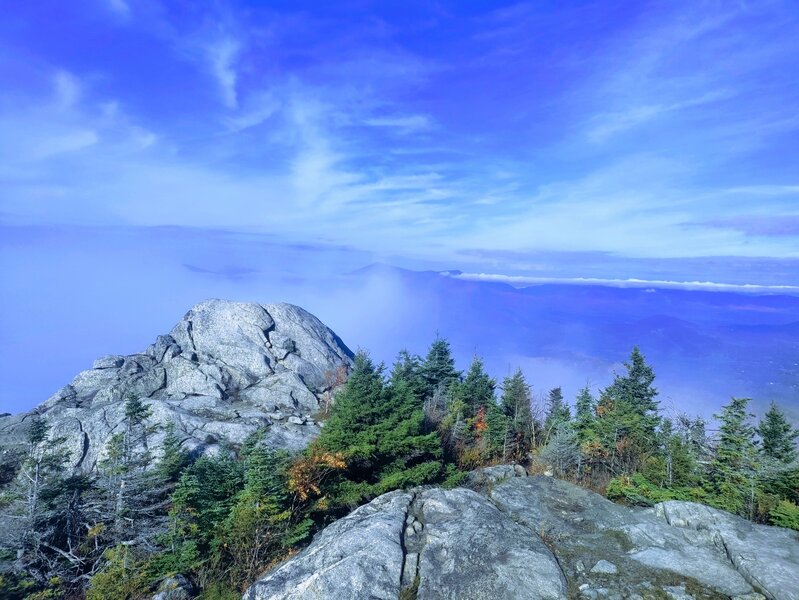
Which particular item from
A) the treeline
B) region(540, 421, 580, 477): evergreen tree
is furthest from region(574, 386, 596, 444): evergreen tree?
region(540, 421, 580, 477): evergreen tree

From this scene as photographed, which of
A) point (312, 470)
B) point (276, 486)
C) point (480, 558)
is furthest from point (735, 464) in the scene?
point (276, 486)

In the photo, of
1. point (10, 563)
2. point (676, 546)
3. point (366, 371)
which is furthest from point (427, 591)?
point (10, 563)

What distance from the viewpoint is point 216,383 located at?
34688 millimetres

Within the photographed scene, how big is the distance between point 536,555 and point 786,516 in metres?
7.67

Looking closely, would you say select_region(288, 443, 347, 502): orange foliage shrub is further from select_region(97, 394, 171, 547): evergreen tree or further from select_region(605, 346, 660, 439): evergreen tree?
select_region(605, 346, 660, 439): evergreen tree

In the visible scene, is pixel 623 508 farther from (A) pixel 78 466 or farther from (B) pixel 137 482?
(A) pixel 78 466

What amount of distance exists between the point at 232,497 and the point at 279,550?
2.82m

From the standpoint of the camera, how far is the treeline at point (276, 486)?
1370 cm

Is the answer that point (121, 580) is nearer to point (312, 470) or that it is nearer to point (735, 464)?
point (312, 470)

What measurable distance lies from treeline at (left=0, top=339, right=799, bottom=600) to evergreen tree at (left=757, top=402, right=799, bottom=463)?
0.05 meters

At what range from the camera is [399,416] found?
802 inches

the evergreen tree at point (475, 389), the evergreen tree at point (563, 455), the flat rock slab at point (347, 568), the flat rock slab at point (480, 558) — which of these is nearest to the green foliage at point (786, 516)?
the flat rock slab at point (480, 558)

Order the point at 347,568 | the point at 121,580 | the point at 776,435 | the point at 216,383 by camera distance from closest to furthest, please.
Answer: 1. the point at 347,568
2. the point at 121,580
3. the point at 776,435
4. the point at 216,383

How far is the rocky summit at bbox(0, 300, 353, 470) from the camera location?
92.4ft
